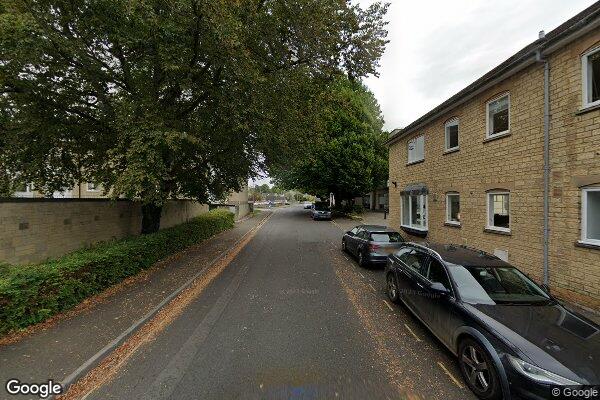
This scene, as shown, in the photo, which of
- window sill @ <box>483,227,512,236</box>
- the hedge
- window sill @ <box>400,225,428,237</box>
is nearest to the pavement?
the hedge

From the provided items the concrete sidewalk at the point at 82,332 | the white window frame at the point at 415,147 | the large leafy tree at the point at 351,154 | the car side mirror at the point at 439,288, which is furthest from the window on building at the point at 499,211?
the large leafy tree at the point at 351,154

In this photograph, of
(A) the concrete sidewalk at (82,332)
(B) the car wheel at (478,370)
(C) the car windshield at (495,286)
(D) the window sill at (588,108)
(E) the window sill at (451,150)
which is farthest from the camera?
(E) the window sill at (451,150)

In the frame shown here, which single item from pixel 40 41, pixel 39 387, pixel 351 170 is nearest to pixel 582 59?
pixel 39 387

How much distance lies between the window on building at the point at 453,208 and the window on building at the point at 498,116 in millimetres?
2532

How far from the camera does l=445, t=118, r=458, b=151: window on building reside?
10.6 m

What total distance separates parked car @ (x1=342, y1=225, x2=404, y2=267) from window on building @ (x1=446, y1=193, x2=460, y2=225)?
233 cm

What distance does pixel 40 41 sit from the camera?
20.8ft

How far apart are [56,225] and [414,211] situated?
13.5 m

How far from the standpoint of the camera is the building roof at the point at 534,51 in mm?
5691

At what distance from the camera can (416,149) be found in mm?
13562

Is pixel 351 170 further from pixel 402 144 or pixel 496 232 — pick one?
pixel 496 232

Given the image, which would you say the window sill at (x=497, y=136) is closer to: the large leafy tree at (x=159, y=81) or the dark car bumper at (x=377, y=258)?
the dark car bumper at (x=377, y=258)

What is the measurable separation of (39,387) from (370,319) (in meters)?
4.90

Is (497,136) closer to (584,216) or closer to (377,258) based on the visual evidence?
(584,216)
